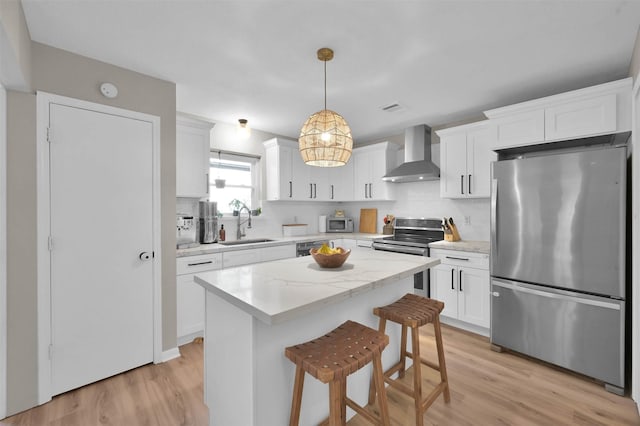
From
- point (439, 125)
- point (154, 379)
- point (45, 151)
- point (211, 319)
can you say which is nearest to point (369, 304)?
point (211, 319)

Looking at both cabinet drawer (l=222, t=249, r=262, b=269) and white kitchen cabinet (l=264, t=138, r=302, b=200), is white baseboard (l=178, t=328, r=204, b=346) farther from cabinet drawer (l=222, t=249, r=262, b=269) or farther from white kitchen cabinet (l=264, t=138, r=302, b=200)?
white kitchen cabinet (l=264, t=138, r=302, b=200)

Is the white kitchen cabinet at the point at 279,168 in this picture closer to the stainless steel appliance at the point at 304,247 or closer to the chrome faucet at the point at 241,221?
the chrome faucet at the point at 241,221

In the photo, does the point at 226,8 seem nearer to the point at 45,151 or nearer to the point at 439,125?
the point at 45,151

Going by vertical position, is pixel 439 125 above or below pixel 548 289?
above

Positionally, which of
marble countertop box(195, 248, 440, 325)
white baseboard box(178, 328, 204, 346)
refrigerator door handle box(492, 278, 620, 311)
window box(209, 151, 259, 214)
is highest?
window box(209, 151, 259, 214)

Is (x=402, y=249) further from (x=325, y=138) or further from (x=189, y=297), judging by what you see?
(x=189, y=297)

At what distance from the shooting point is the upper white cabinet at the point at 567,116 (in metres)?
2.21

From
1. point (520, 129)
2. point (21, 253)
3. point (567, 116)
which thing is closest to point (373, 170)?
point (520, 129)

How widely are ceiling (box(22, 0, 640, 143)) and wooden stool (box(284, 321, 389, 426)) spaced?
189 cm

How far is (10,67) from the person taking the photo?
163 cm

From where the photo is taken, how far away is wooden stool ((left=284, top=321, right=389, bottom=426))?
1214mm

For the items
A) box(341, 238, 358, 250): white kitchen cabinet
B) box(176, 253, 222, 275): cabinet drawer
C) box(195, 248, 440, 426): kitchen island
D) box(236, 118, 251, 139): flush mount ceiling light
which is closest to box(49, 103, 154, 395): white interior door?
box(176, 253, 222, 275): cabinet drawer

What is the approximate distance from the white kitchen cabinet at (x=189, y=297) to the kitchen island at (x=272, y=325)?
1185 mm

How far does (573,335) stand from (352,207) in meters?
3.39
